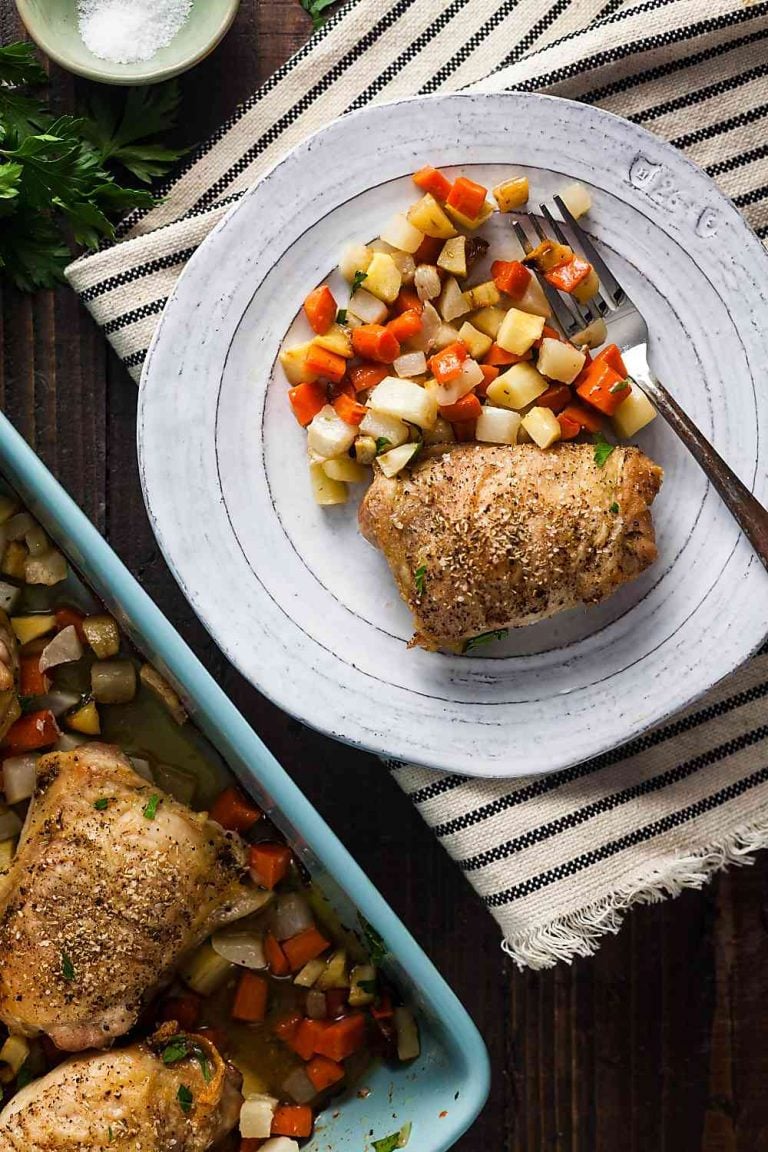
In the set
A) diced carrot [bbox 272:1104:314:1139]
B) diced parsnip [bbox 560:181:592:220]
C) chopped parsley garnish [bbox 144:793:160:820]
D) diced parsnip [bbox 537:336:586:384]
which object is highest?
diced parsnip [bbox 560:181:592:220]

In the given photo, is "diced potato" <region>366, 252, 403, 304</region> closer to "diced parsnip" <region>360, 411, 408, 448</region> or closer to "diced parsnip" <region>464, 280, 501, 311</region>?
"diced parsnip" <region>464, 280, 501, 311</region>

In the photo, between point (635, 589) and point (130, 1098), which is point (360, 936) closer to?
point (130, 1098)

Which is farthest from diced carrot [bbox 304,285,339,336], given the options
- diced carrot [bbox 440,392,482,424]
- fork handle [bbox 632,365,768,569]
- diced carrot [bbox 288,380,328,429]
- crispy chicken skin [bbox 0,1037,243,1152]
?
crispy chicken skin [bbox 0,1037,243,1152]

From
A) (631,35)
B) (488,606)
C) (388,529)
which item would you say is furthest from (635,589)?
(631,35)

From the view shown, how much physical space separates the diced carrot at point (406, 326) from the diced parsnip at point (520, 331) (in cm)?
21

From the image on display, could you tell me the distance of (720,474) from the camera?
9.25ft

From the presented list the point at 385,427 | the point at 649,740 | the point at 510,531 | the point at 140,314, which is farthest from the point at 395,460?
the point at 649,740

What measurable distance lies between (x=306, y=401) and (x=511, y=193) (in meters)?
0.73

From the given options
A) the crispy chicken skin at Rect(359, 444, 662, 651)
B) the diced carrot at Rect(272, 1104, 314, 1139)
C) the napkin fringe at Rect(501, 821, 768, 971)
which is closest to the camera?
the crispy chicken skin at Rect(359, 444, 662, 651)

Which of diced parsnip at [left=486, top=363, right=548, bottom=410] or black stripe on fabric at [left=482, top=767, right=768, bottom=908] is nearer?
diced parsnip at [left=486, top=363, right=548, bottom=410]

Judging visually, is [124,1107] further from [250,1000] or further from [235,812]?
[235,812]

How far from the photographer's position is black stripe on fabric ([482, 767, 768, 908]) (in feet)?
9.55

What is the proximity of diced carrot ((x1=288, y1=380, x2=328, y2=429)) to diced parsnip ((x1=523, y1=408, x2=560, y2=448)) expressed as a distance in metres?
0.52

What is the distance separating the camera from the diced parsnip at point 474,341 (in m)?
2.81
